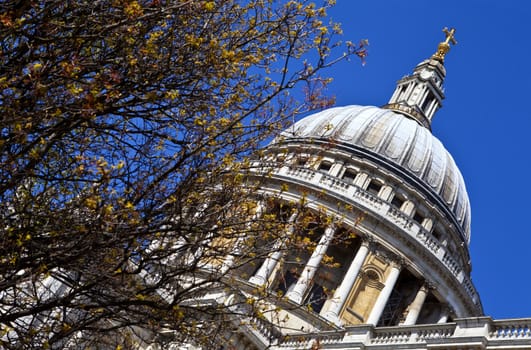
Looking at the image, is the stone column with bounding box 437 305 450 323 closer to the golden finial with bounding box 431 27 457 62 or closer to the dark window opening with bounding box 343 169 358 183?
the dark window opening with bounding box 343 169 358 183

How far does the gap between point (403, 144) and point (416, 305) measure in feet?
42.6

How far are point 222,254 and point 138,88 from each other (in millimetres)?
2715

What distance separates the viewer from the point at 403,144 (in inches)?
1944

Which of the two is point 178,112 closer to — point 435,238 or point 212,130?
point 212,130

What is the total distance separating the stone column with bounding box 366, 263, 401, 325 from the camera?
37.8m

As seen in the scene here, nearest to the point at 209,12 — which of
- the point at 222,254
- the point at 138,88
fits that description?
the point at 138,88

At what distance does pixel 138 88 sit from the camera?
1102cm

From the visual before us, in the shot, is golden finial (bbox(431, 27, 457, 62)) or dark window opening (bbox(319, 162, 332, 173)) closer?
dark window opening (bbox(319, 162, 332, 173))

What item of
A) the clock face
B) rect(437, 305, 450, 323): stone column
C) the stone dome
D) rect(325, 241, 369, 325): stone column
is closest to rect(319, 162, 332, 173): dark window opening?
the stone dome

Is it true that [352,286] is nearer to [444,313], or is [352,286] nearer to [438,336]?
[444,313]

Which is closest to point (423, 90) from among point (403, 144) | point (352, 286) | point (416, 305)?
point (403, 144)

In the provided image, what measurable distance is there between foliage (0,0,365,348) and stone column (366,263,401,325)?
26109 mm

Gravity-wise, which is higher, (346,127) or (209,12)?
(346,127)

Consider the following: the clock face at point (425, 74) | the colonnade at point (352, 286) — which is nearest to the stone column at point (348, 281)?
the colonnade at point (352, 286)
